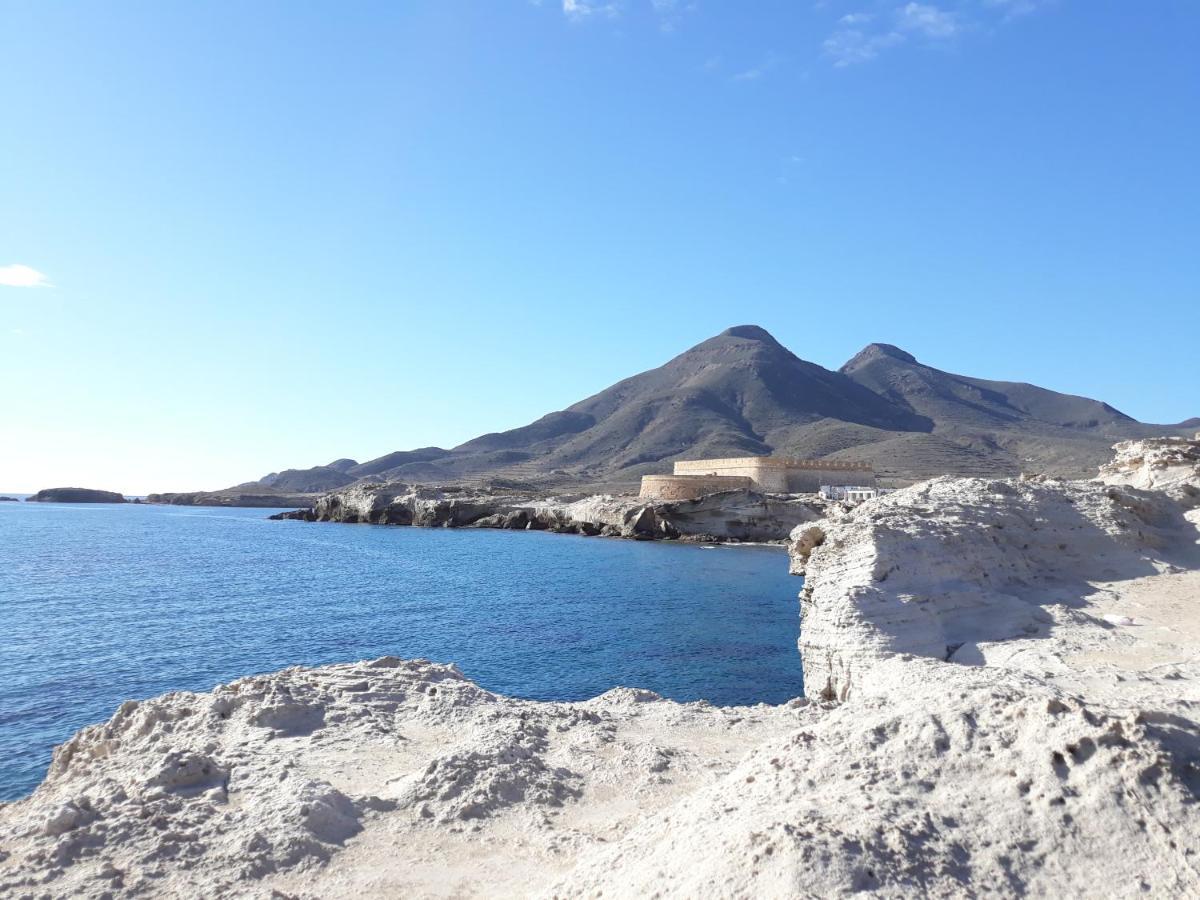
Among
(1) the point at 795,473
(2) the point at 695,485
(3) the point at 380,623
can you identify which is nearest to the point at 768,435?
(1) the point at 795,473

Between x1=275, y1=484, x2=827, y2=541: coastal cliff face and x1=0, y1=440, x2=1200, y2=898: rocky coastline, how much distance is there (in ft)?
142

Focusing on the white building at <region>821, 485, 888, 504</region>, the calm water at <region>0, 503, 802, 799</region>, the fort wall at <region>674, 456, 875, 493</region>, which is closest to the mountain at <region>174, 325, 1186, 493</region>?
the fort wall at <region>674, 456, 875, 493</region>

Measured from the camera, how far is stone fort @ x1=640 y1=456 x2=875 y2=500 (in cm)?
7194

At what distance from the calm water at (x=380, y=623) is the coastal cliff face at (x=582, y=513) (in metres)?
10.0

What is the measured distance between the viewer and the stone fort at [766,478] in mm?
71938

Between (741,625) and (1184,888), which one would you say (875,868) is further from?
(741,625)

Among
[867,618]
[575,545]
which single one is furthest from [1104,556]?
[575,545]

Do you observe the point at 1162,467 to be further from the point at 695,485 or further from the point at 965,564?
the point at 695,485

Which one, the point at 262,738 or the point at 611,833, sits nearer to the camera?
the point at 611,833

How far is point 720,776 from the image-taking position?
888 centimetres

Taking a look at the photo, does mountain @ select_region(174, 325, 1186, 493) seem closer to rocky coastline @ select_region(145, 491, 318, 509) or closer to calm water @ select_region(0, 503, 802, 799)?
rocky coastline @ select_region(145, 491, 318, 509)

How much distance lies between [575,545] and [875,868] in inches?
2239

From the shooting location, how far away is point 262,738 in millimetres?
9641

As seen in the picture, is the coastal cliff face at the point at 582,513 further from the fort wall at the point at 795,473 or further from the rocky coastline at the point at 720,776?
the rocky coastline at the point at 720,776
